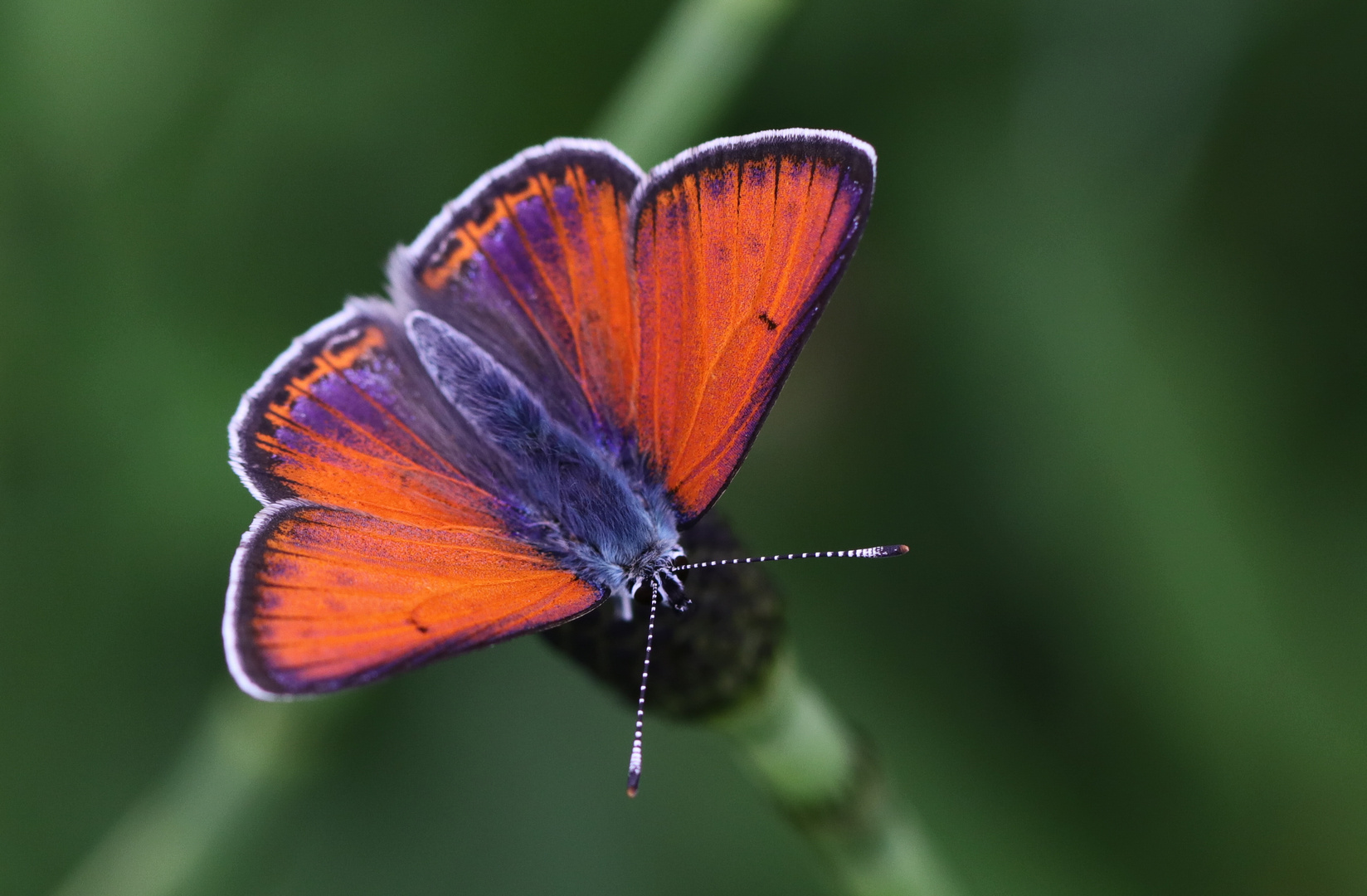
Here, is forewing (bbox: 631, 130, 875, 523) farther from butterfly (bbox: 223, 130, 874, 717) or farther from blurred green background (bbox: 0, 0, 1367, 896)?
blurred green background (bbox: 0, 0, 1367, 896)

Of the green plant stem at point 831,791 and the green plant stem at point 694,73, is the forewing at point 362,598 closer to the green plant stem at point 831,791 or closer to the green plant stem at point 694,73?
the green plant stem at point 831,791

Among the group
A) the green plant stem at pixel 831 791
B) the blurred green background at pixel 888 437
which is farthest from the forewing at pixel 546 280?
the blurred green background at pixel 888 437

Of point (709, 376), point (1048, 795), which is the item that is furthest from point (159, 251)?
point (1048, 795)

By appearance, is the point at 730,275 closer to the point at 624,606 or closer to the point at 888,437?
the point at 624,606

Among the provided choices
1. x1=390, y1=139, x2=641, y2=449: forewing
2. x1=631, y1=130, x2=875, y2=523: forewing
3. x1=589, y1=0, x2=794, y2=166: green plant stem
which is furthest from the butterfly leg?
x1=589, y1=0, x2=794, y2=166: green plant stem

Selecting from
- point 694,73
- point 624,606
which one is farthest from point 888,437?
point 624,606

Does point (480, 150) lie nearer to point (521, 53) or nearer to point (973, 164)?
point (521, 53)
